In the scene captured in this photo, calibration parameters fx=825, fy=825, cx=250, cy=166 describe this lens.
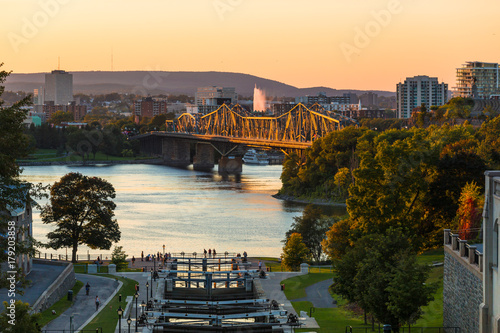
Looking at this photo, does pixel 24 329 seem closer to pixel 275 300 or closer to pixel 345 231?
pixel 275 300

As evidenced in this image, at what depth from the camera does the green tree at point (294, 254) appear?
36.7 m

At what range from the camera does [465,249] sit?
20.8 metres

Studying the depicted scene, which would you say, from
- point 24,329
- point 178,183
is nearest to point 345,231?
point 24,329

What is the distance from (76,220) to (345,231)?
13500 mm

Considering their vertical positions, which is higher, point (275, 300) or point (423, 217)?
point (423, 217)

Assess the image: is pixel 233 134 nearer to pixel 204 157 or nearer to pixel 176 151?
pixel 176 151

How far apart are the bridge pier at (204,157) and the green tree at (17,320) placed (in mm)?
113874

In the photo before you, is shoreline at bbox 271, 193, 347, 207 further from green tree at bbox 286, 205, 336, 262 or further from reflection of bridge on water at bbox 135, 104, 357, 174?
green tree at bbox 286, 205, 336, 262

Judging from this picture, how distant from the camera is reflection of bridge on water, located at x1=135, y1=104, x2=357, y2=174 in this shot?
105 m

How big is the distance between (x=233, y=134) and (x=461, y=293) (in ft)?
425

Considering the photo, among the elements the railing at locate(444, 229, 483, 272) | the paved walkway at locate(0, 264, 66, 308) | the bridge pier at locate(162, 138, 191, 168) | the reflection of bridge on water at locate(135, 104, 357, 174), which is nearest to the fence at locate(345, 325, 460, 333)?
the railing at locate(444, 229, 483, 272)

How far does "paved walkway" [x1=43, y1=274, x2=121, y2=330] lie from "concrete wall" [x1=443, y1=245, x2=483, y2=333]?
406 inches

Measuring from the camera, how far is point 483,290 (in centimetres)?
1827

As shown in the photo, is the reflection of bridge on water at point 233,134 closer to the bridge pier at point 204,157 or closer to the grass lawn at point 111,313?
the bridge pier at point 204,157
